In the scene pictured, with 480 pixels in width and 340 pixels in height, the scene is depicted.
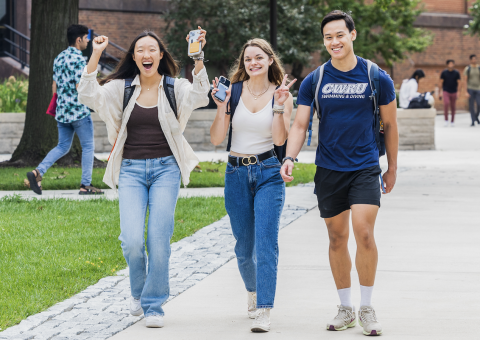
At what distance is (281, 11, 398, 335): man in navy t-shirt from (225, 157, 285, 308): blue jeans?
203 mm

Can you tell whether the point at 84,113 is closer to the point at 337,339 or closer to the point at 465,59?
the point at 337,339

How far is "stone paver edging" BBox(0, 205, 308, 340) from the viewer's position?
14.7ft

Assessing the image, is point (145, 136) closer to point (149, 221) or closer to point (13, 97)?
point (149, 221)

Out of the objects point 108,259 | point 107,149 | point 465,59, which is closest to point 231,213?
point 108,259

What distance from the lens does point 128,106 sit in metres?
4.86

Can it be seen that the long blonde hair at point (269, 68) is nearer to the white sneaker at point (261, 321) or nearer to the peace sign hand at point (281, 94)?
the peace sign hand at point (281, 94)

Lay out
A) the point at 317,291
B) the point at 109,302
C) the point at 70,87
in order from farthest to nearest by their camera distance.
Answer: the point at 70,87, the point at 317,291, the point at 109,302

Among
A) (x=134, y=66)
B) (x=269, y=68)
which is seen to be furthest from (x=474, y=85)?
(x=134, y=66)

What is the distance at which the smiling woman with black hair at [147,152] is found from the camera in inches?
186

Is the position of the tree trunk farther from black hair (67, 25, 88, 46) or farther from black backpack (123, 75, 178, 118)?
black backpack (123, 75, 178, 118)

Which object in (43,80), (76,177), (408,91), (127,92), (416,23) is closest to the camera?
(127,92)

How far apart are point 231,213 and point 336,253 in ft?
2.39

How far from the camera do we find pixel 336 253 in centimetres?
478

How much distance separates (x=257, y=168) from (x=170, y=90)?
2.59ft
